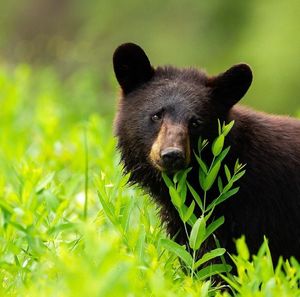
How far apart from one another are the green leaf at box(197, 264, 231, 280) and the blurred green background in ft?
33.2

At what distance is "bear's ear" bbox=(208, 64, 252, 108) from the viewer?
265 inches

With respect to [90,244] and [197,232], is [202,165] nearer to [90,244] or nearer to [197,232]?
[197,232]

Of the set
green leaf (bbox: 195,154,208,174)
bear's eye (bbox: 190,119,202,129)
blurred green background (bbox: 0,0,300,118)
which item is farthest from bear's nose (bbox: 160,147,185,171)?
blurred green background (bbox: 0,0,300,118)

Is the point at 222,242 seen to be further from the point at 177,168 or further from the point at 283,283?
the point at 283,283

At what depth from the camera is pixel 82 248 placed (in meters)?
6.14

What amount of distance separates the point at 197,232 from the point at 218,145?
0.57 metres

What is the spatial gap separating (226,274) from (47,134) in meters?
4.28

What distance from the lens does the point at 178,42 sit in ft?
66.6

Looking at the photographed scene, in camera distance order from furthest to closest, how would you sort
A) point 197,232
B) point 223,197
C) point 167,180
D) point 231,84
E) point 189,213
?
point 231,84 → point 167,180 → point 223,197 → point 189,213 → point 197,232

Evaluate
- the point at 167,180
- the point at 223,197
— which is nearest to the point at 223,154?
the point at 223,197

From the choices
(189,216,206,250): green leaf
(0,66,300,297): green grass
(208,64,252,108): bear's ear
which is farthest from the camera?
(208,64,252,108): bear's ear

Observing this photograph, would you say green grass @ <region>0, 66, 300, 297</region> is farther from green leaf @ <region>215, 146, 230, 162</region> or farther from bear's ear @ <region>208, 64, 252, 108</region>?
bear's ear @ <region>208, 64, 252, 108</region>

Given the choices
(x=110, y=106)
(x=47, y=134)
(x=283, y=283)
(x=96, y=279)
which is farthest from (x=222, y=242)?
(x=110, y=106)

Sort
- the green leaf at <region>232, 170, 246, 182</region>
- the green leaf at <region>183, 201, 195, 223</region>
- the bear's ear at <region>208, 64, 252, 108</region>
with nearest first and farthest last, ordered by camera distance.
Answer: the green leaf at <region>183, 201, 195, 223</region>, the green leaf at <region>232, 170, 246, 182</region>, the bear's ear at <region>208, 64, 252, 108</region>
